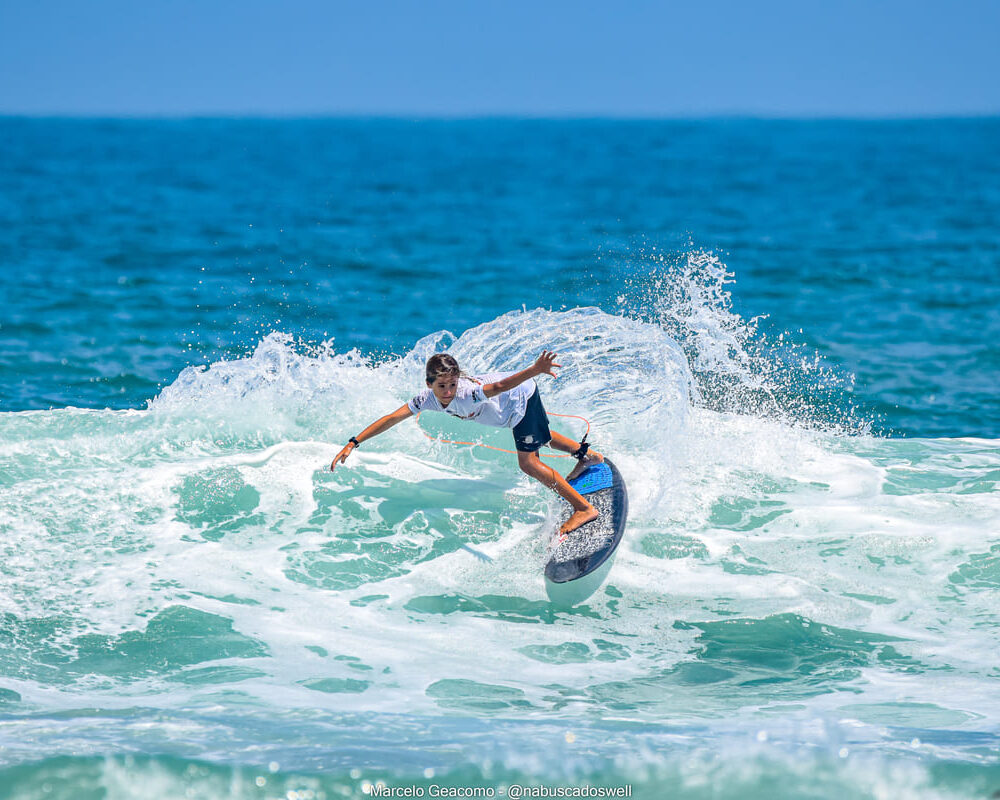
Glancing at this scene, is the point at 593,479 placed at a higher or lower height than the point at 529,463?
lower

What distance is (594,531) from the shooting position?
9.11 metres

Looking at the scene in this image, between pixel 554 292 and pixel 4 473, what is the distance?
14455 mm

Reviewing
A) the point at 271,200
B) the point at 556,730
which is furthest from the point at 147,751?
the point at 271,200

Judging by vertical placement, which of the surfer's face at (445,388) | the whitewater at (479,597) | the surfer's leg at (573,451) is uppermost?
the surfer's face at (445,388)

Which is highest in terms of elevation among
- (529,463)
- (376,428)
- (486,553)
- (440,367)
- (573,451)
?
(440,367)

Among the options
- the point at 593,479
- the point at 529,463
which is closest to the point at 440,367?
the point at 529,463

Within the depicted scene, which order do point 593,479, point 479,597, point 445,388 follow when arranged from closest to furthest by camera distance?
1. point 479,597
2. point 445,388
3. point 593,479

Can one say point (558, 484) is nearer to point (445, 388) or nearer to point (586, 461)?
point (586, 461)

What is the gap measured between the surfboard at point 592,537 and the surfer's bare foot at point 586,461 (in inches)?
1.8

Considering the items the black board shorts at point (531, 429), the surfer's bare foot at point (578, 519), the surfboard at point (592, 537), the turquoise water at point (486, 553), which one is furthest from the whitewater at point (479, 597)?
the black board shorts at point (531, 429)

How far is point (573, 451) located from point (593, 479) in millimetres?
336

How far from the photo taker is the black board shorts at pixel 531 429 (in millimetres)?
9383

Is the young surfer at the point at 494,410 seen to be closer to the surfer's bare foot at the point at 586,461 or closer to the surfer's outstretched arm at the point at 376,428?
the surfer's outstretched arm at the point at 376,428

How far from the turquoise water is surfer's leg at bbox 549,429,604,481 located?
522 mm
